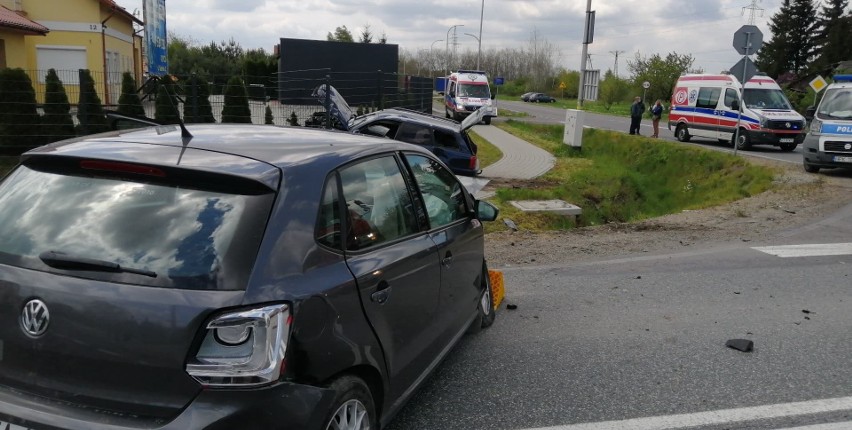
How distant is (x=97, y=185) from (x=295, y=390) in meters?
1.14

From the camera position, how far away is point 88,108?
13000 mm

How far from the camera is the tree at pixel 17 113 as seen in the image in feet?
41.9

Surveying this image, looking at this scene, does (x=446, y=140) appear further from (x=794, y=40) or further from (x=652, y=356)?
(x=794, y=40)

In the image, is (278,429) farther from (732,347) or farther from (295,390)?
(732,347)

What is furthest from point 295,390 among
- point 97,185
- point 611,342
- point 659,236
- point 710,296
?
point 659,236

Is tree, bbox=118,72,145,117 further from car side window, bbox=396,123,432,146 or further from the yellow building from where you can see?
the yellow building

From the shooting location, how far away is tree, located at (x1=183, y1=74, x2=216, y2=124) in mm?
13477

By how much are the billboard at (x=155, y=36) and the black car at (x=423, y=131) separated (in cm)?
1103

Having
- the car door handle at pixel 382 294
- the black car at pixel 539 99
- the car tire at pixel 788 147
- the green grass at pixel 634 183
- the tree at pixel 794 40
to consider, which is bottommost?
the green grass at pixel 634 183

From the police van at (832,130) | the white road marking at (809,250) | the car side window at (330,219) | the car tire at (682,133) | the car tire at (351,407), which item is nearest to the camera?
the car tire at (351,407)

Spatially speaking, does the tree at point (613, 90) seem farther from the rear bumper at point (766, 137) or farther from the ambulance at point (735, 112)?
the rear bumper at point (766, 137)

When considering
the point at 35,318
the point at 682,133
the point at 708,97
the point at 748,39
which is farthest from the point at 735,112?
the point at 35,318

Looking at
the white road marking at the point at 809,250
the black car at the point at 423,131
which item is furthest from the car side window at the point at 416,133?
the white road marking at the point at 809,250

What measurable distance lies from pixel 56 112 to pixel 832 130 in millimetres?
16628
